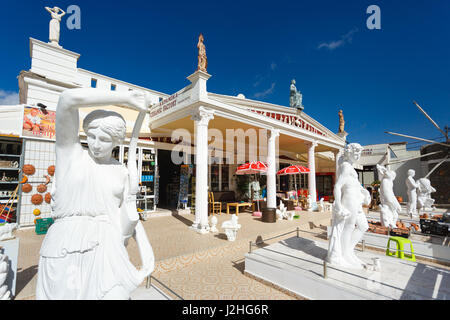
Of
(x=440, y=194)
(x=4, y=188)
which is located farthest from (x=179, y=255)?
(x=440, y=194)

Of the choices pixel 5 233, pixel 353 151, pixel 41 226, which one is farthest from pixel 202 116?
pixel 41 226

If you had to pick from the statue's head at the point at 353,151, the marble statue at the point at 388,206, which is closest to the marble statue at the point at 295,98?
the marble statue at the point at 388,206

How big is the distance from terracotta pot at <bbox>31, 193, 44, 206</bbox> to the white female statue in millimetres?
7036

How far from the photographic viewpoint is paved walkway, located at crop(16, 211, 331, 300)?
10.5ft

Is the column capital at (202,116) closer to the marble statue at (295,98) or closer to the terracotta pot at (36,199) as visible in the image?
the terracotta pot at (36,199)

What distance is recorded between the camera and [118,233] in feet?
4.69

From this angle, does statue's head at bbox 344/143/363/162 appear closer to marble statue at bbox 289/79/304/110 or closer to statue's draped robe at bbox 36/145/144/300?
statue's draped robe at bbox 36/145/144/300

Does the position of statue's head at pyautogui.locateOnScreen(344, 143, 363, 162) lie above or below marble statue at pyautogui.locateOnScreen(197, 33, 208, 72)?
below

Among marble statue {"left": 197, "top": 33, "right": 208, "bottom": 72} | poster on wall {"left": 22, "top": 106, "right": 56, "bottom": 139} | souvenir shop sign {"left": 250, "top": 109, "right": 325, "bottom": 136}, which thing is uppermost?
marble statue {"left": 197, "top": 33, "right": 208, "bottom": 72}

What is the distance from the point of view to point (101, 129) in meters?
1.38

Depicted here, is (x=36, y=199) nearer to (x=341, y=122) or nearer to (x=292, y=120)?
(x=292, y=120)

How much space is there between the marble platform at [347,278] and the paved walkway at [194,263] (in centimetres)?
24

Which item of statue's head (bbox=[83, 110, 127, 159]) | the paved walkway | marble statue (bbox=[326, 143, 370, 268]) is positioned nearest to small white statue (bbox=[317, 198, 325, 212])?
the paved walkway

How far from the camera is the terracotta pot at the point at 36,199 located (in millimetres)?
6344
